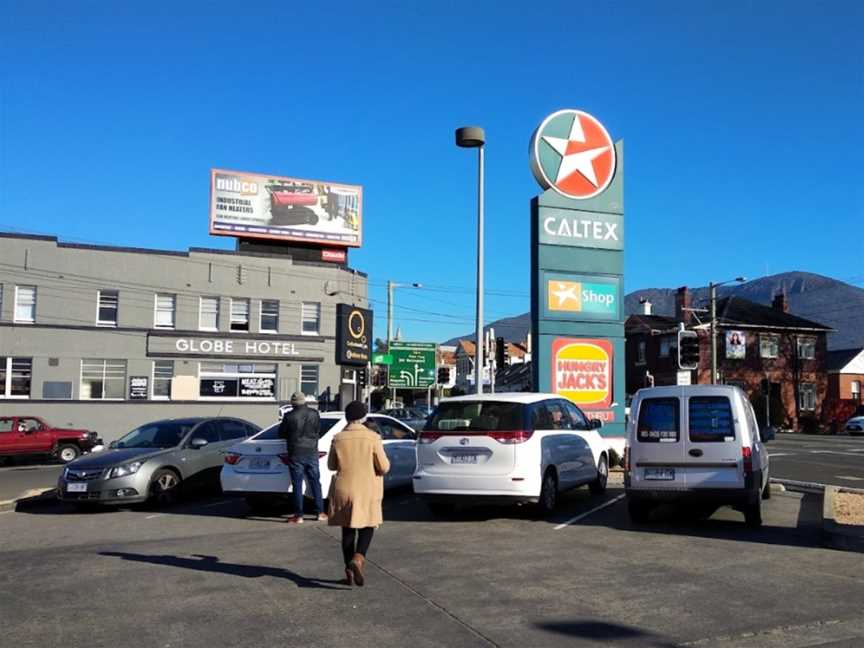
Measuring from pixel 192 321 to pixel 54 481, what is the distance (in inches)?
721

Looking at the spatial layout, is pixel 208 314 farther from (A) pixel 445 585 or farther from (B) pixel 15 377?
(A) pixel 445 585

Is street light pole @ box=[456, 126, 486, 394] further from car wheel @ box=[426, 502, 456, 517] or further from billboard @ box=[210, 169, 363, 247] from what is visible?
billboard @ box=[210, 169, 363, 247]

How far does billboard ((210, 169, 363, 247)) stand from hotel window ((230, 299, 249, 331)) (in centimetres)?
635

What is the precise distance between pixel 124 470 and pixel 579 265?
32.8ft

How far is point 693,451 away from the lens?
10305 millimetres

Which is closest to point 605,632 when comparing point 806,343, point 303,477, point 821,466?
point 303,477

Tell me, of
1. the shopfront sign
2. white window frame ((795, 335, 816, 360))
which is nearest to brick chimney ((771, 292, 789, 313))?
white window frame ((795, 335, 816, 360))

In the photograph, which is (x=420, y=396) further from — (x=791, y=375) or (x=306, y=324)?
(x=306, y=324)

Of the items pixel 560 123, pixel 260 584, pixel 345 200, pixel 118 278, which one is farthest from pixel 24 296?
pixel 260 584

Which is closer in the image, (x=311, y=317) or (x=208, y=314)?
(x=208, y=314)

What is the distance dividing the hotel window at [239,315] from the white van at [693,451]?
2932cm

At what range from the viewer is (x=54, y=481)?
1902cm

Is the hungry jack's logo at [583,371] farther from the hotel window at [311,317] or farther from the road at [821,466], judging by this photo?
the hotel window at [311,317]

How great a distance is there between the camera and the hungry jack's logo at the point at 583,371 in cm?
1748
